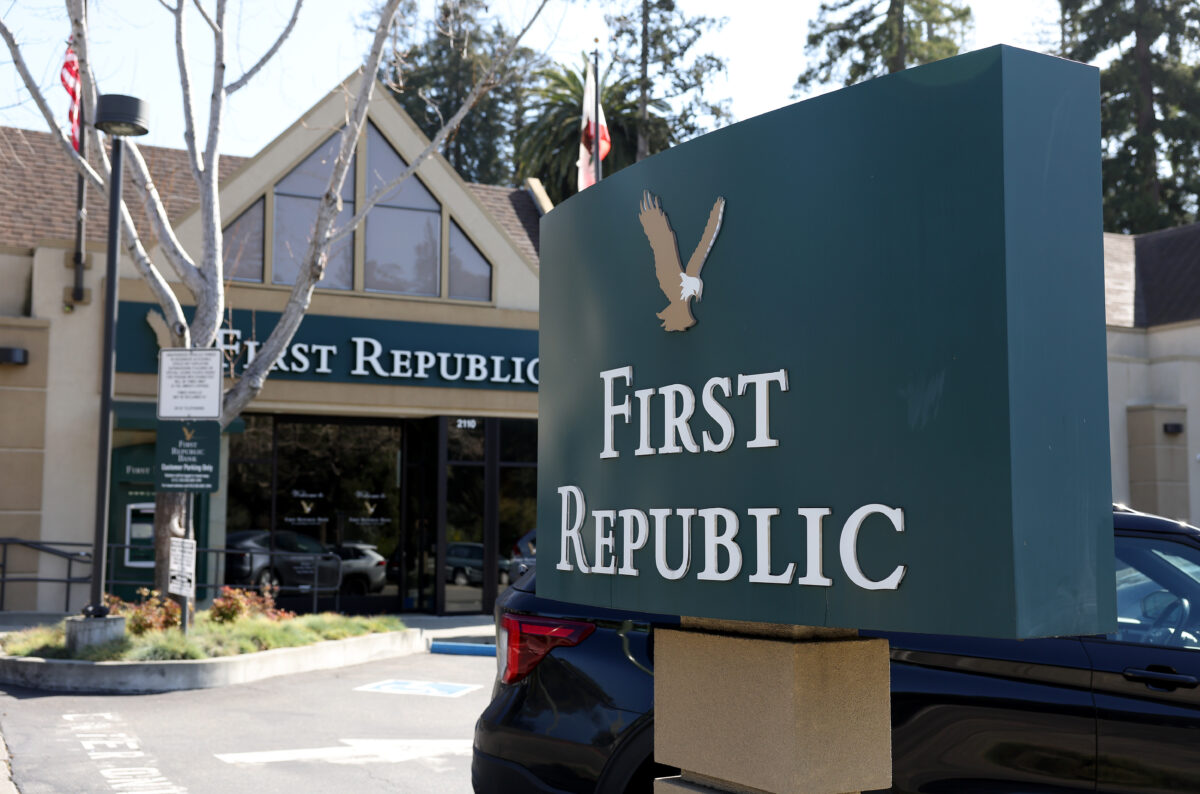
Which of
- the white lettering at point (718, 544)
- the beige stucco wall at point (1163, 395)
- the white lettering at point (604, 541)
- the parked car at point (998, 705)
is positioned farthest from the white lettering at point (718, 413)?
the beige stucco wall at point (1163, 395)

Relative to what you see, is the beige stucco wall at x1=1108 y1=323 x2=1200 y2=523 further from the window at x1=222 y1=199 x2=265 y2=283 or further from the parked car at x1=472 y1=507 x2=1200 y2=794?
the parked car at x1=472 y1=507 x2=1200 y2=794

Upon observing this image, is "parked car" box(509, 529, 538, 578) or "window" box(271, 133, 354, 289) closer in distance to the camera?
"parked car" box(509, 529, 538, 578)

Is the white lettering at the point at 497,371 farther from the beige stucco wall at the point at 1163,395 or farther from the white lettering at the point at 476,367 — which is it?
the beige stucco wall at the point at 1163,395

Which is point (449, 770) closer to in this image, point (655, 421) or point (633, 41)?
point (655, 421)

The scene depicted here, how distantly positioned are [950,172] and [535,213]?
22.3 m

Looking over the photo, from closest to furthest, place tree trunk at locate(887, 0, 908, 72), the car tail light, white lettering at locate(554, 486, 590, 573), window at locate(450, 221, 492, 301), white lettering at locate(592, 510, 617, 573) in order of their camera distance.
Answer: white lettering at locate(592, 510, 617, 573), white lettering at locate(554, 486, 590, 573), the car tail light, window at locate(450, 221, 492, 301), tree trunk at locate(887, 0, 908, 72)

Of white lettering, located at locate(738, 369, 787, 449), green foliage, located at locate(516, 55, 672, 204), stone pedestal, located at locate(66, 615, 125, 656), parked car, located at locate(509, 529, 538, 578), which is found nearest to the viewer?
white lettering, located at locate(738, 369, 787, 449)

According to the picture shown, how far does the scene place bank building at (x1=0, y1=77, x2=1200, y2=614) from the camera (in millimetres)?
16953

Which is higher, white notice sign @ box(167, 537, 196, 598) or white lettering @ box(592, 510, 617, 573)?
white lettering @ box(592, 510, 617, 573)

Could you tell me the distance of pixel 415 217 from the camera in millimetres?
19422

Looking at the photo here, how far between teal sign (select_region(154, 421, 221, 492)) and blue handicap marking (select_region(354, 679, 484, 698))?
2854mm

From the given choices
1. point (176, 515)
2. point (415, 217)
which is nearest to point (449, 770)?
point (176, 515)

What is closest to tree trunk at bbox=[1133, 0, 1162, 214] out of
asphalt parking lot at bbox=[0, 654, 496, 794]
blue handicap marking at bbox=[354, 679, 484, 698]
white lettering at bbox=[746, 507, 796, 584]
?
blue handicap marking at bbox=[354, 679, 484, 698]

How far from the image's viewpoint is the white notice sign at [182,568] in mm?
11977
